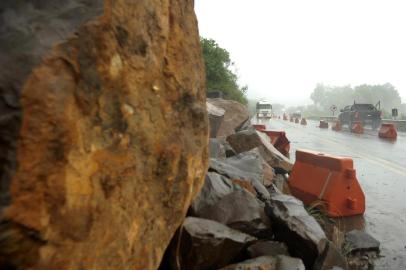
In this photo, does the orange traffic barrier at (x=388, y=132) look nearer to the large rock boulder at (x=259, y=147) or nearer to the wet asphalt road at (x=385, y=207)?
the wet asphalt road at (x=385, y=207)

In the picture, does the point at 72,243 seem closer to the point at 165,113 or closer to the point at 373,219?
the point at 165,113

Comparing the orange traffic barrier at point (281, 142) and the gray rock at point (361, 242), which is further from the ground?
the orange traffic barrier at point (281, 142)

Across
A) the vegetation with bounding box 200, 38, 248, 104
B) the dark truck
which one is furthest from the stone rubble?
the dark truck

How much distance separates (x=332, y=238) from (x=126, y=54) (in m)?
3.06

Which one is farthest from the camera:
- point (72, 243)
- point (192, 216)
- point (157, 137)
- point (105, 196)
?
point (192, 216)

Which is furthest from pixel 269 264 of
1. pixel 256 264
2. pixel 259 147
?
pixel 259 147

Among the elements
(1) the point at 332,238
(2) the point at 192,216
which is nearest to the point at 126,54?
(2) the point at 192,216

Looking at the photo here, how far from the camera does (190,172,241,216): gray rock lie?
3084mm

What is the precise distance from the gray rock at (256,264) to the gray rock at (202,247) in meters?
0.12

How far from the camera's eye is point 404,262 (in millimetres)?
3570

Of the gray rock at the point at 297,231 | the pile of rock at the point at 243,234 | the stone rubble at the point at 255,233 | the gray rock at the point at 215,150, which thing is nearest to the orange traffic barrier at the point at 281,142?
the gray rock at the point at 215,150

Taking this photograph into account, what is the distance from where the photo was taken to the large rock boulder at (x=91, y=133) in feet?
4.28

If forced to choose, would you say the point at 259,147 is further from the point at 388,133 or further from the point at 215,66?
the point at 388,133

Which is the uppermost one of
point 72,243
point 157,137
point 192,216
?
point 157,137
